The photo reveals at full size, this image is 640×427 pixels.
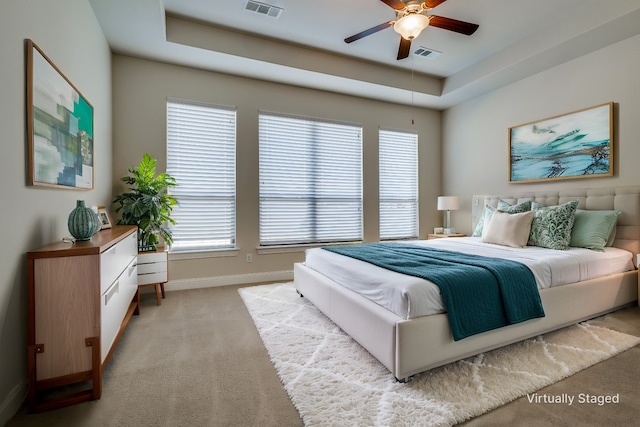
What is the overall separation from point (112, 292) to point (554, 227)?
4049mm

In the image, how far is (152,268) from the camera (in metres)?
3.17

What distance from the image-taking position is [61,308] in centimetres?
162

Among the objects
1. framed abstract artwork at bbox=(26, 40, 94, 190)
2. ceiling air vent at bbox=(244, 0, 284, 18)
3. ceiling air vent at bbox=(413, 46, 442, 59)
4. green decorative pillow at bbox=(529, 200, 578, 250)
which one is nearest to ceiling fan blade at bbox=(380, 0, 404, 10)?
ceiling air vent at bbox=(244, 0, 284, 18)

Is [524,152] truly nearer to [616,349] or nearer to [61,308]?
[616,349]

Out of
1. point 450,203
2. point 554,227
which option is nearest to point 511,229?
point 554,227

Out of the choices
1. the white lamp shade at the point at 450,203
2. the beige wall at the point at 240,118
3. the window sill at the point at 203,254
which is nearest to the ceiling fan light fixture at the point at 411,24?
the beige wall at the point at 240,118

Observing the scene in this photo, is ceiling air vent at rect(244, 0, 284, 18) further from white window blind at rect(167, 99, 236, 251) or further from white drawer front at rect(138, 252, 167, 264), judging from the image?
white drawer front at rect(138, 252, 167, 264)

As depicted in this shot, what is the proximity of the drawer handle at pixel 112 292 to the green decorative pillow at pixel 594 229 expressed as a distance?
4.21m

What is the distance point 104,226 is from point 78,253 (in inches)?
52.1

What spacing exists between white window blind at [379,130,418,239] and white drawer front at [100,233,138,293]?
375 centimetres

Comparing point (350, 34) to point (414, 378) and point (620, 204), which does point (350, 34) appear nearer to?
point (620, 204)

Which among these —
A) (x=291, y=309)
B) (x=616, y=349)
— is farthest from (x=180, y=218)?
(x=616, y=349)

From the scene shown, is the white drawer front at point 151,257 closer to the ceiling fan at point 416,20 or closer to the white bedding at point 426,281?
the white bedding at point 426,281

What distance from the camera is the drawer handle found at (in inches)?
71.0
